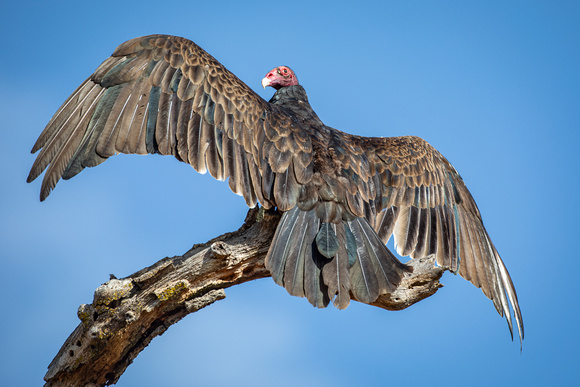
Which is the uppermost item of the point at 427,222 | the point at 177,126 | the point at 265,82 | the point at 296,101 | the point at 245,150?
Answer: the point at 265,82

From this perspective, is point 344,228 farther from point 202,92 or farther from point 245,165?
point 202,92

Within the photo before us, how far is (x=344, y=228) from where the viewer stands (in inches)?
156

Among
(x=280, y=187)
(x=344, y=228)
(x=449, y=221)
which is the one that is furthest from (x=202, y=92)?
(x=449, y=221)

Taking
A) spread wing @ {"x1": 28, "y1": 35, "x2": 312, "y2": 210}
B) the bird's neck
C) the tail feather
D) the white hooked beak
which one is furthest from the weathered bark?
the white hooked beak

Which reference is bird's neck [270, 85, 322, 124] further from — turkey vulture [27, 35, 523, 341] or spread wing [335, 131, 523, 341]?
spread wing [335, 131, 523, 341]

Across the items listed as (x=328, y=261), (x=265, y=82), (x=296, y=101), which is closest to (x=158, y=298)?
(x=328, y=261)

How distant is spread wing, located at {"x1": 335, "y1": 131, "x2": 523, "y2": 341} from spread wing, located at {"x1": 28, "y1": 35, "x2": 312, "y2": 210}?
2.27ft

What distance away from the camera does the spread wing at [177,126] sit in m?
4.01

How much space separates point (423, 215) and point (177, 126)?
2.17 m

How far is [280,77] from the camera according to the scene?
5836 millimetres

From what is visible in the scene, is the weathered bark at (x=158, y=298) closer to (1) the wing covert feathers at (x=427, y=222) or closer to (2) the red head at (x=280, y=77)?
(1) the wing covert feathers at (x=427, y=222)

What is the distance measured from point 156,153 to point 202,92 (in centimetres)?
55

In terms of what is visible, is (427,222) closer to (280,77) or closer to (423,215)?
(423,215)

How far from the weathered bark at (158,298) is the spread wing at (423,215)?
2.83 feet
